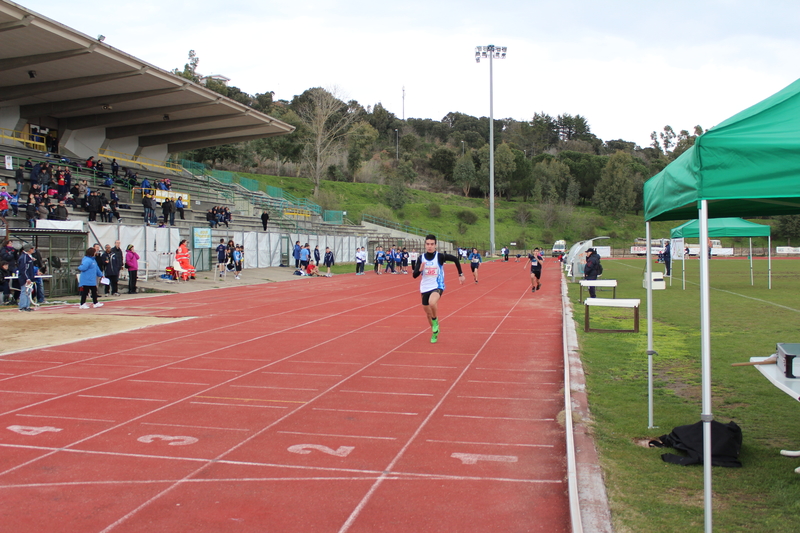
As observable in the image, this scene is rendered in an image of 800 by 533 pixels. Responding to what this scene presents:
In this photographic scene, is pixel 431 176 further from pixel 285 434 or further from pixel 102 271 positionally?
pixel 285 434

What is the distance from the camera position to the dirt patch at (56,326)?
11.3m

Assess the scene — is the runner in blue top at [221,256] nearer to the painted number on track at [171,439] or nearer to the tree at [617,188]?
the painted number on track at [171,439]

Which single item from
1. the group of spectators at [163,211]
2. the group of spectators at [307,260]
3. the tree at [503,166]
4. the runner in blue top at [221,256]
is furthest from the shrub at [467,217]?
the runner in blue top at [221,256]

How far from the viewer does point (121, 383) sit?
26.8 feet

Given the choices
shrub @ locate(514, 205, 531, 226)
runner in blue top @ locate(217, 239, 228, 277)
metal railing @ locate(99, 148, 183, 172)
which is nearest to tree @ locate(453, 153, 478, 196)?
shrub @ locate(514, 205, 531, 226)

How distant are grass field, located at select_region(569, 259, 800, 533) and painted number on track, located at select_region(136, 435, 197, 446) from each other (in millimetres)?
3862

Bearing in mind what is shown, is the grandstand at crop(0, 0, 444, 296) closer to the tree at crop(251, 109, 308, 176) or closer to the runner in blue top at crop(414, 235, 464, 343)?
the runner in blue top at crop(414, 235, 464, 343)

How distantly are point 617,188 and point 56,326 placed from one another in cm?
8203

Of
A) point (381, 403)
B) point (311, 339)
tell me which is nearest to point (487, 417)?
point (381, 403)

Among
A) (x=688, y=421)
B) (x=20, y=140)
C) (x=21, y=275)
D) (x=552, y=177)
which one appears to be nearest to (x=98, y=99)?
(x=20, y=140)

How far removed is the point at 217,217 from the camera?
114ft

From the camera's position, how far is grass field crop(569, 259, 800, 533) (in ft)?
13.2

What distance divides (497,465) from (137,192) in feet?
106

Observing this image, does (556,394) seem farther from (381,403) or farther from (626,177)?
(626,177)
